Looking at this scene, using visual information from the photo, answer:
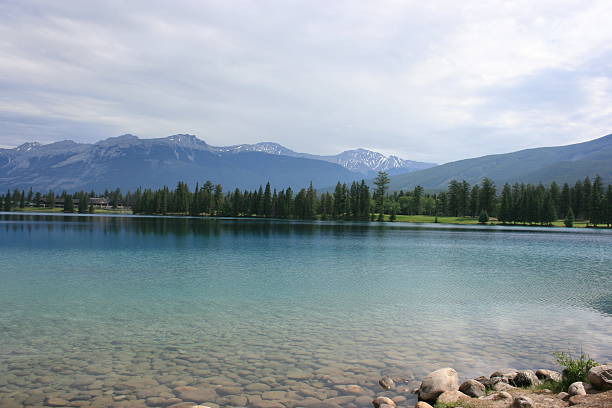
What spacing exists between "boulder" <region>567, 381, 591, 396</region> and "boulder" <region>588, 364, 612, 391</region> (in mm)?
254

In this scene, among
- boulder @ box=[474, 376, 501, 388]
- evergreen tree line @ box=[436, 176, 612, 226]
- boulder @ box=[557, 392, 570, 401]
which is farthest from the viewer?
evergreen tree line @ box=[436, 176, 612, 226]

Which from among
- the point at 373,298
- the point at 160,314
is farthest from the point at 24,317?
the point at 373,298

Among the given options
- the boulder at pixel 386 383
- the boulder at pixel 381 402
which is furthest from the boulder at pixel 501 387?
the boulder at pixel 381 402

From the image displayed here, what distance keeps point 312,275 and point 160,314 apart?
60.2 feet

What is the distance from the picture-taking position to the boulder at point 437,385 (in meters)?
13.3

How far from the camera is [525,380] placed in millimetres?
14289

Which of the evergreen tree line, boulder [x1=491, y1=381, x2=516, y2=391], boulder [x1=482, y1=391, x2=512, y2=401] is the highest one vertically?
the evergreen tree line

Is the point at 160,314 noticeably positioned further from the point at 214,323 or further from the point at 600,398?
the point at 600,398

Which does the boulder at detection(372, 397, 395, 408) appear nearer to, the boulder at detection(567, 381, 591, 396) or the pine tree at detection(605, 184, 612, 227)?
the boulder at detection(567, 381, 591, 396)

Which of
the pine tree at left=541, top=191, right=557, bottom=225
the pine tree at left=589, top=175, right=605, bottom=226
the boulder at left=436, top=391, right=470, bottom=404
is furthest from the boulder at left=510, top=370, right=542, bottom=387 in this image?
the pine tree at left=589, top=175, right=605, bottom=226

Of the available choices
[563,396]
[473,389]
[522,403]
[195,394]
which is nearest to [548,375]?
[563,396]

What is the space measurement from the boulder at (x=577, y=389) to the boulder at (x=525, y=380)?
1687 mm

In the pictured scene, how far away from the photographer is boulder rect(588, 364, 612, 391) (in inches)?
480

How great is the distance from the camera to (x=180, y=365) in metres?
16.1
